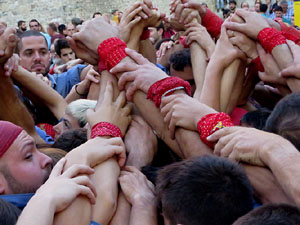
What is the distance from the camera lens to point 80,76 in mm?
4172

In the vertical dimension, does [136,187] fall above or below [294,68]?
below

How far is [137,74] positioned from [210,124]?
461mm

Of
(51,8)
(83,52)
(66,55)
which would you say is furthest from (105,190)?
(51,8)

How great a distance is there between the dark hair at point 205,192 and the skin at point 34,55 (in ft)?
10.4

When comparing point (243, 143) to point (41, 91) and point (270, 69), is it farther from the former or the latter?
point (41, 91)

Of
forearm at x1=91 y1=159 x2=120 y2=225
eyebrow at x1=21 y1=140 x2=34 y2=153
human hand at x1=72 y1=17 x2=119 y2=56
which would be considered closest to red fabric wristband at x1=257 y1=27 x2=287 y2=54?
human hand at x1=72 y1=17 x2=119 y2=56

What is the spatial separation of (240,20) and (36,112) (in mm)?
1717

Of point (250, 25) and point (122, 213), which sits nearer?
point (122, 213)

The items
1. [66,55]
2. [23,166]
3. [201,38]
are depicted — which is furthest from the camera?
[66,55]

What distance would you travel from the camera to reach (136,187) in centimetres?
187

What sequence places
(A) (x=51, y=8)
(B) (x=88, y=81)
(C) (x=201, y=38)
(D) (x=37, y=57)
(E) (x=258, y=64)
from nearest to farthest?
(E) (x=258, y=64)
(C) (x=201, y=38)
(B) (x=88, y=81)
(D) (x=37, y=57)
(A) (x=51, y=8)

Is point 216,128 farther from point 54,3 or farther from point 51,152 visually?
point 54,3

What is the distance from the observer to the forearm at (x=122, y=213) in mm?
1772

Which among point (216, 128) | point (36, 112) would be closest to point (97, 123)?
point (216, 128)
